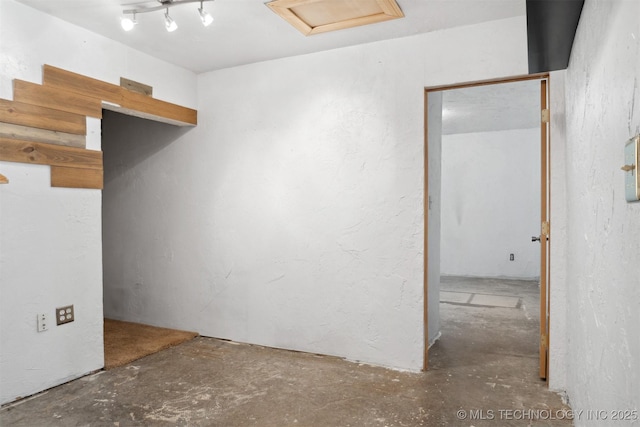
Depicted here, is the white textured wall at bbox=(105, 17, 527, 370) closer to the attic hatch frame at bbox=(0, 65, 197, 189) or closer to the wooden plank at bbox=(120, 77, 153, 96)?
the wooden plank at bbox=(120, 77, 153, 96)

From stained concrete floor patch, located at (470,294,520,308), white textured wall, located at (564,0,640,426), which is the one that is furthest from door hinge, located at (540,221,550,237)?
stained concrete floor patch, located at (470,294,520,308)

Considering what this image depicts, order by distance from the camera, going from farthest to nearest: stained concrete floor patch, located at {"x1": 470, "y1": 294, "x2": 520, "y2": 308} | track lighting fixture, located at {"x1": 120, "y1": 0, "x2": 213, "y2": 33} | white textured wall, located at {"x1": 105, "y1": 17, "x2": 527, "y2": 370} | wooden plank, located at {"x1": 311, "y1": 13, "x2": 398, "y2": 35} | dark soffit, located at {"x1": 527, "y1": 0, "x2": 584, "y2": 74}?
stained concrete floor patch, located at {"x1": 470, "y1": 294, "x2": 520, "y2": 308} → white textured wall, located at {"x1": 105, "y1": 17, "x2": 527, "y2": 370} → wooden plank, located at {"x1": 311, "y1": 13, "x2": 398, "y2": 35} → track lighting fixture, located at {"x1": 120, "y1": 0, "x2": 213, "y2": 33} → dark soffit, located at {"x1": 527, "y1": 0, "x2": 584, "y2": 74}

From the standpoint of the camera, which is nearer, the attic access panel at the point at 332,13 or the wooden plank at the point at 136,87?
the attic access panel at the point at 332,13

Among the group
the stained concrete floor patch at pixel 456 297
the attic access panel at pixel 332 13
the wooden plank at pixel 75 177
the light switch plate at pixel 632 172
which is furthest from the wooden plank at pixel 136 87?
the stained concrete floor patch at pixel 456 297

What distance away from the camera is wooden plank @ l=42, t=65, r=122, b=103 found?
2.81 metres

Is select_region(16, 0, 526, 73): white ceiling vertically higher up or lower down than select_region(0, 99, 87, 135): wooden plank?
higher up

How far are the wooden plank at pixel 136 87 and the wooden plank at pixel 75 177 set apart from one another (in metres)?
0.69

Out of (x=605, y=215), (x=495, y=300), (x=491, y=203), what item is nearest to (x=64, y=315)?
(x=605, y=215)

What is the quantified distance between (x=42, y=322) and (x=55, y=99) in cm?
142

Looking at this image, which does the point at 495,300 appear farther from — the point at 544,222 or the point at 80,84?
the point at 80,84

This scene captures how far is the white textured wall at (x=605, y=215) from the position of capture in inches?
44.8

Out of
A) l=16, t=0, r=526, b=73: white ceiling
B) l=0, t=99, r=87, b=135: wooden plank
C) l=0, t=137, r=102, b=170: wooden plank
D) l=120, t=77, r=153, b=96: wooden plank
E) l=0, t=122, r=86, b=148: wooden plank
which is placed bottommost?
l=0, t=137, r=102, b=170: wooden plank

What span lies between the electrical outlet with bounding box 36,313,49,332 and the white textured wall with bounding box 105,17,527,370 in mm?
1359

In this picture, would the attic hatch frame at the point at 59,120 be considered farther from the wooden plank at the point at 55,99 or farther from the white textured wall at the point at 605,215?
the white textured wall at the point at 605,215
